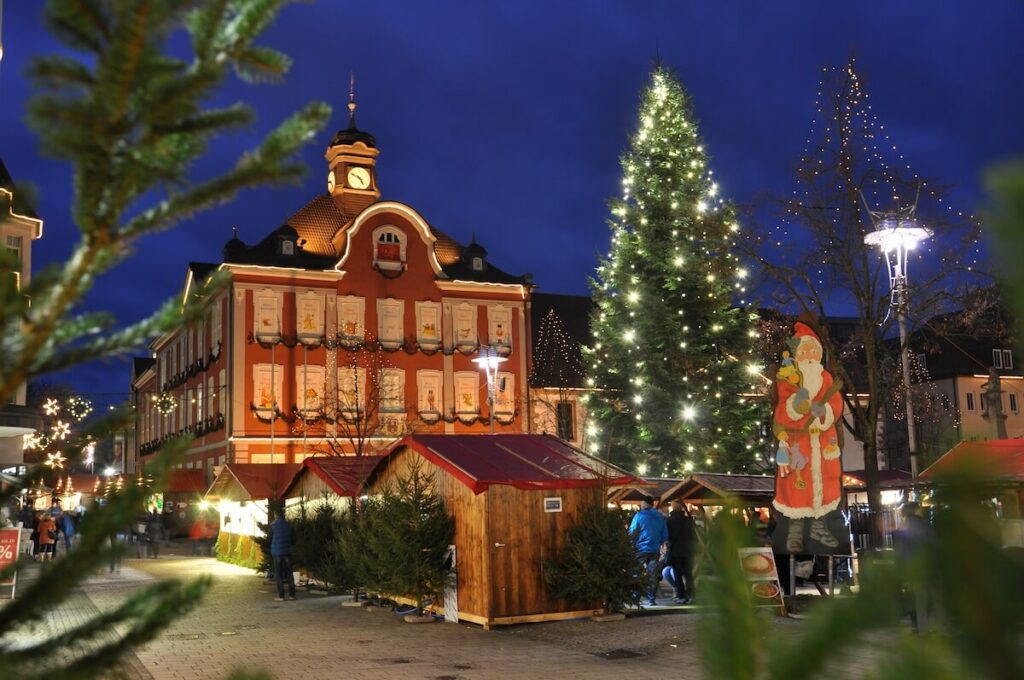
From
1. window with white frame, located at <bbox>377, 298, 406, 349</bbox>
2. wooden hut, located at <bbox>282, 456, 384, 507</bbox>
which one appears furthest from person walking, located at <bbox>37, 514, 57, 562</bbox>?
window with white frame, located at <bbox>377, 298, 406, 349</bbox>

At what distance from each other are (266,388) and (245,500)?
51.2 ft

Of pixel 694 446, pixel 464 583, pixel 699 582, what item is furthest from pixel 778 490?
pixel 699 582

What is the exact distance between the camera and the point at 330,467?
2292 centimetres

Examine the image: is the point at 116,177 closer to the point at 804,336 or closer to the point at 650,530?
the point at 804,336

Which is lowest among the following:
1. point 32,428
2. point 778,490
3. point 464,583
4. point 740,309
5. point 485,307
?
point 464,583

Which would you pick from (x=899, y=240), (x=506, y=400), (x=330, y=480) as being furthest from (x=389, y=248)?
(x=899, y=240)

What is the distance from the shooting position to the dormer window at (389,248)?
1886 inches

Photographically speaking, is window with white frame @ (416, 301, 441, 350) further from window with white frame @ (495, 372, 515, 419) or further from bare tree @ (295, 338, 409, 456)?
window with white frame @ (495, 372, 515, 419)

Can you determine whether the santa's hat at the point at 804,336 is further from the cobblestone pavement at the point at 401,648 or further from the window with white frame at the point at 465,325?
the window with white frame at the point at 465,325

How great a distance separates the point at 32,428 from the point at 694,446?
665 inches

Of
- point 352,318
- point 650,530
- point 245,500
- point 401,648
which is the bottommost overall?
point 401,648

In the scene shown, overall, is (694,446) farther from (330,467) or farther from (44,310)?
(44,310)

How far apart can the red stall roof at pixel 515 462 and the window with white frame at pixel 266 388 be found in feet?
93.9

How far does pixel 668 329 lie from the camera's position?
29578 mm
